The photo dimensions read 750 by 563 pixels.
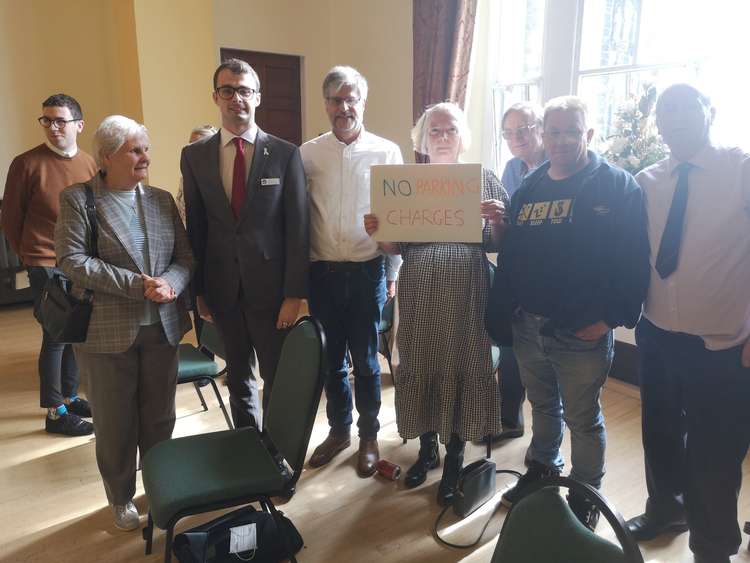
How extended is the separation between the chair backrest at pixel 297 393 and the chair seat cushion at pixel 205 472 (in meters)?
0.07

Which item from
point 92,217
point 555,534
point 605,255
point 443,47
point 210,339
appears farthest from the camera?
point 443,47

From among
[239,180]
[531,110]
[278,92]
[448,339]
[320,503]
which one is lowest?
[320,503]

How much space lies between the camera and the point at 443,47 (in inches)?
144

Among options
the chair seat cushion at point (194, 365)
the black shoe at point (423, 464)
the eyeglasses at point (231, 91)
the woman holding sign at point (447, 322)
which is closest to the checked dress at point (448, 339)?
the woman holding sign at point (447, 322)

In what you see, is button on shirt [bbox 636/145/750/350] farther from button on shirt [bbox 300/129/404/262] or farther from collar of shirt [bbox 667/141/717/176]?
button on shirt [bbox 300/129/404/262]

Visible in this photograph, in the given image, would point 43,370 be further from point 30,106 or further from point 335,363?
point 30,106

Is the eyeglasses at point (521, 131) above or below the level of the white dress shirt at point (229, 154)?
above

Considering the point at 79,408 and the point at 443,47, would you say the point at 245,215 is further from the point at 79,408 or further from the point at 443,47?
the point at 443,47

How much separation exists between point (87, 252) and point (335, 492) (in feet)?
4.13

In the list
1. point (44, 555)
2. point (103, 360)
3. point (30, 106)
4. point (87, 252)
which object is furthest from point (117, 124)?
point (30, 106)

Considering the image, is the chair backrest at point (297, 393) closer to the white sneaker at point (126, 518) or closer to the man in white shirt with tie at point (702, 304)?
the white sneaker at point (126, 518)

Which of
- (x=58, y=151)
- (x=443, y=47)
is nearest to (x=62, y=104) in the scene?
(x=58, y=151)

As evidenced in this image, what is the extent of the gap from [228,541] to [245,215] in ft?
3.47

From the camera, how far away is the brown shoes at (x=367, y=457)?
7.50 feet
